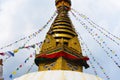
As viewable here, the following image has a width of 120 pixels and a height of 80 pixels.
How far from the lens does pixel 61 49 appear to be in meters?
27.7

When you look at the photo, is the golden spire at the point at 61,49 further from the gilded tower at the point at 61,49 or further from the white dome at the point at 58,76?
Result: the white dome at the point at 58,76

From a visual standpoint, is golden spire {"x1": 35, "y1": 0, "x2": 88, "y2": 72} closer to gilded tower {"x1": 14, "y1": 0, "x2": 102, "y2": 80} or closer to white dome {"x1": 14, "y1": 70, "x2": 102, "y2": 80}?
gilded tower {"x1": 14, "y1": 0, "x2": 102, "y2": 80}

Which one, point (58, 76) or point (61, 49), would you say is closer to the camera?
point (58, 76)

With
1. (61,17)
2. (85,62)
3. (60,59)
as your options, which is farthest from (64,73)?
(61,17)

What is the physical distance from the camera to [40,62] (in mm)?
28625

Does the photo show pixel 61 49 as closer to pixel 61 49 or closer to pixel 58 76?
pixel 61 49

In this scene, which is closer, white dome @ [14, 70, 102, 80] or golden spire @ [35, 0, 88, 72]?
→ white dome @ [14, 70, 102, 80]

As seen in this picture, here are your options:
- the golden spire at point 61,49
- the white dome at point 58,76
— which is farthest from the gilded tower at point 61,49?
the white dome at point 58,76

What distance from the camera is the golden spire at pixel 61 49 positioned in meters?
27.7

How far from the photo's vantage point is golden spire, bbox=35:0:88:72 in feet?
90.9

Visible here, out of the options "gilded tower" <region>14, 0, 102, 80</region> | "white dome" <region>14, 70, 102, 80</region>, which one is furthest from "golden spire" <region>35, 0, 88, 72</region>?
"white dome" <region>14, 70, 102, 80</region>

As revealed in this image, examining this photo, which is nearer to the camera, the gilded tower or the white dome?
the white dome

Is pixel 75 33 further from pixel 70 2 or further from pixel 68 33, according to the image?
pixel 70 2

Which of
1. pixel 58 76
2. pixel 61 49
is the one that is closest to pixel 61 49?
pixel 61 49
